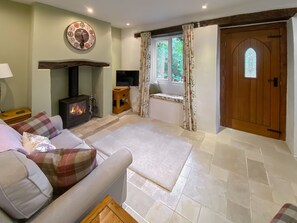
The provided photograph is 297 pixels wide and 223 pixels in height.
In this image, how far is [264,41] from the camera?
118 inches

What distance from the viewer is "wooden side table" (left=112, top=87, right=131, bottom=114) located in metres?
4.58

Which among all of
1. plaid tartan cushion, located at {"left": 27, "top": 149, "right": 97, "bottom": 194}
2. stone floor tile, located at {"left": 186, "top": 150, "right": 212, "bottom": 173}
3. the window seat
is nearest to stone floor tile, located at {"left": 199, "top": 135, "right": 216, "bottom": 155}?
stone floor tile, located at {"left": 186, "top": 150, "right": 212, "bottom": 173}

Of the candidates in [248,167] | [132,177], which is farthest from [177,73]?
[132,177]

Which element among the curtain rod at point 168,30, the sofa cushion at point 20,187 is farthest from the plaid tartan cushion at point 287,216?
the curtain rod at point 168,30

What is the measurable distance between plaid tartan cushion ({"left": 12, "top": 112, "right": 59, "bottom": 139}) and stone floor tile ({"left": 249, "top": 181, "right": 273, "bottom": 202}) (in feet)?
8.18

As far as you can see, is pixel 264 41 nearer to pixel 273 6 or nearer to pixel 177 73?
pixel 273 6

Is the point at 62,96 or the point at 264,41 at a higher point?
the point at 264,41

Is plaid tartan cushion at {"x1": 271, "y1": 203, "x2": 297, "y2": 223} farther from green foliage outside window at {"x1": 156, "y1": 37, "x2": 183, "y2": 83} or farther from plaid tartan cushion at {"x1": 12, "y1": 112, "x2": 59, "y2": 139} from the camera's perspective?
green foliage outside window at {"x1": 156, "y1": 37, "x2": 183, "y2": 83}

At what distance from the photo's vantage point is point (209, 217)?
1537 millimetres

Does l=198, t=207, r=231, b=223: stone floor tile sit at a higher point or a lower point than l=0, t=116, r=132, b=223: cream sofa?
lower

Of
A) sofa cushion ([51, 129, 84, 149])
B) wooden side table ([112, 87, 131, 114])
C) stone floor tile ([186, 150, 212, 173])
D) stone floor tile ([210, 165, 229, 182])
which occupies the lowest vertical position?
stone floor tile ([210, 165, 229, 182])

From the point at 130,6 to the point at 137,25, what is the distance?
4.39 feet

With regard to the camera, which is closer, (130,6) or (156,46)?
(130,6)

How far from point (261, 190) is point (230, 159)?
25.8 inches
